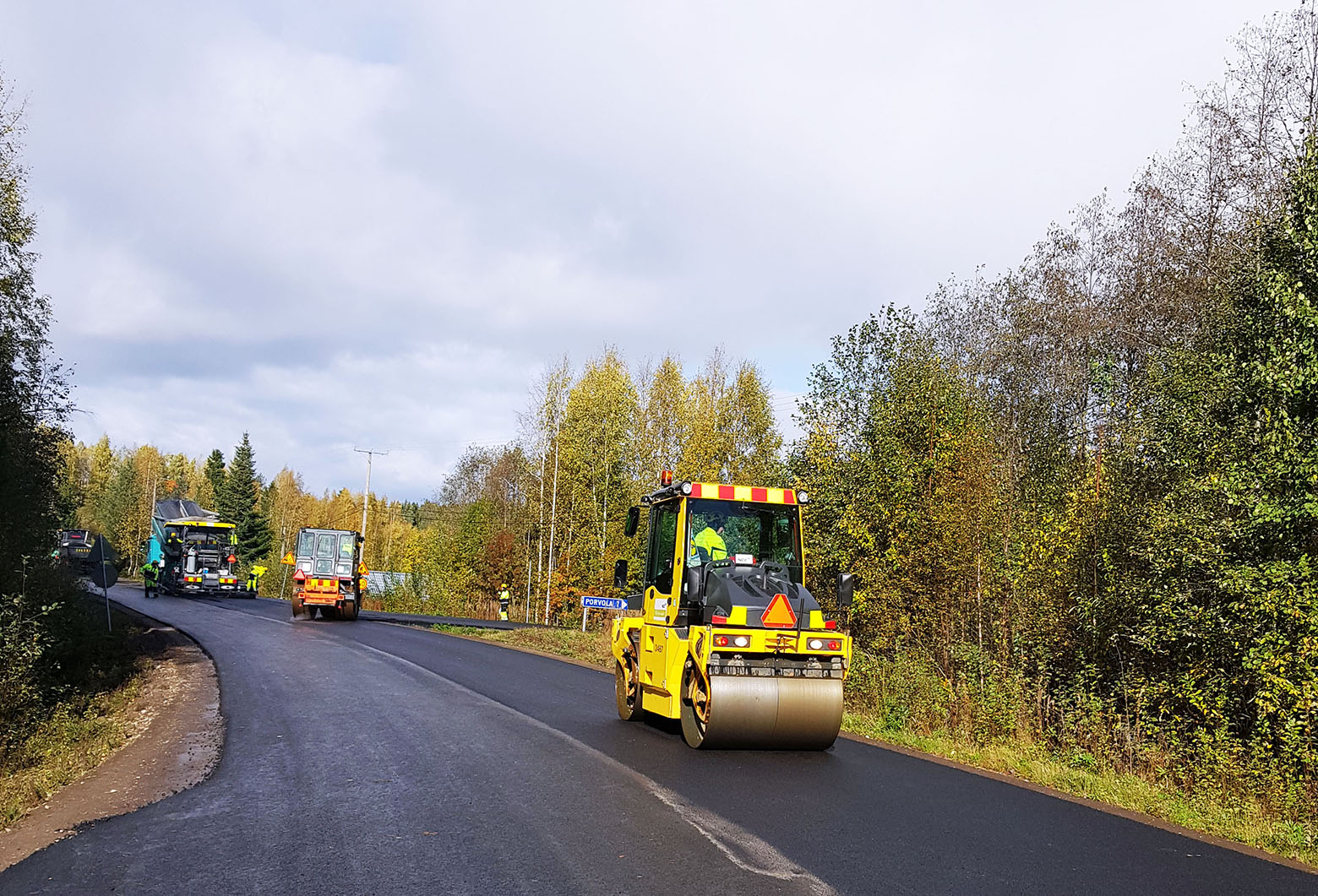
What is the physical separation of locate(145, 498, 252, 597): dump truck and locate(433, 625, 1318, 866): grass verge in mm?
40131

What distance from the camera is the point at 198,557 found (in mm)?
44938

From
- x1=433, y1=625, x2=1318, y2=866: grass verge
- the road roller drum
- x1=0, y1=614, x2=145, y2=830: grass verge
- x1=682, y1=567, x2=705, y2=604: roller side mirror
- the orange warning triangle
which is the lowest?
x1=0, y1=614, x2=145, y2=830: grass verge

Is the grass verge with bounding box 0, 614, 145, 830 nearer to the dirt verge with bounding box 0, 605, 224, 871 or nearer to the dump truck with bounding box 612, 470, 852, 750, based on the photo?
the dirt verge with bounding box 0, 605, 224, 871

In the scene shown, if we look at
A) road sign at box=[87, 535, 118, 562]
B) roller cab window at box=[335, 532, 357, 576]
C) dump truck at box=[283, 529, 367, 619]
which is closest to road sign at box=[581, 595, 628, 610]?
Result: road sign at box=[87, 535, 118, 562]

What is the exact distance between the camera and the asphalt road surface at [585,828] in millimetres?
5480

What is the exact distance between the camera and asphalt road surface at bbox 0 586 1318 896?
18.0 feet

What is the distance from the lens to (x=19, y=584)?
14.6 meters

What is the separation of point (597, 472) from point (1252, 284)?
101ft

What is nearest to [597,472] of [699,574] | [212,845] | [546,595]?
[546,595]

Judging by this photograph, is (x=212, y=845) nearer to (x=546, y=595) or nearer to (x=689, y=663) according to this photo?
(x=689, y=663)

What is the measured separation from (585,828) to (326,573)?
86.5 feet

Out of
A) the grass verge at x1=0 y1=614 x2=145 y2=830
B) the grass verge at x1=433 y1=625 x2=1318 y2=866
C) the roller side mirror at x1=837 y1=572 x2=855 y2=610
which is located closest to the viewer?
the grass verge at x1=433 y1=625 x2=1318 y2=866

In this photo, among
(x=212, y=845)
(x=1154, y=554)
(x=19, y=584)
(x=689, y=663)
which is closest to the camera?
(x=212, y=845)

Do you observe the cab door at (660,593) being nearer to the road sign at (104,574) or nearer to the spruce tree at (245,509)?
the road sign at (104,574)
